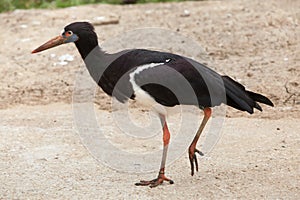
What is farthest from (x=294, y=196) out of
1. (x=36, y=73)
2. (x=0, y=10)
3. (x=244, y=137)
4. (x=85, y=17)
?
(x=0, y=10)

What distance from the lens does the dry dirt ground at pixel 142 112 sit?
5.63 meters

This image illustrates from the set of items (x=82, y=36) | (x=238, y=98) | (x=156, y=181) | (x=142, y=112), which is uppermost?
(x=82, y=36)

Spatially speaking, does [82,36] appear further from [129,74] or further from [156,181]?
[156,181]

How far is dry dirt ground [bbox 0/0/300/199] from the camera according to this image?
5.63 m

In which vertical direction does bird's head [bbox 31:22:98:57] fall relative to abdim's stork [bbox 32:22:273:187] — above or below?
above

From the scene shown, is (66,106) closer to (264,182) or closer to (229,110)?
(229,110)

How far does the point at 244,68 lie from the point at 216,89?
11.2 feet

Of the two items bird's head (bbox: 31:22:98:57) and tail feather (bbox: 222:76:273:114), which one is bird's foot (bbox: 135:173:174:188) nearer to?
tail feather (bbox: 222:76:273:114)

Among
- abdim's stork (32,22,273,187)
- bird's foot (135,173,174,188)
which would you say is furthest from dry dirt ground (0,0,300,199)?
abdim's stork (32,22,273,187)

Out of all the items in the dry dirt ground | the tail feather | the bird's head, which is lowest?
the dry dirt ground

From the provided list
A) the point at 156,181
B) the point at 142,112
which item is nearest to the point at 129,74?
the point at 156,181

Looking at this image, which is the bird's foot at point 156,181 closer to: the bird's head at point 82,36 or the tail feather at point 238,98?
the tail feather at point 238,98

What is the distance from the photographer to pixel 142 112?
25.8ft

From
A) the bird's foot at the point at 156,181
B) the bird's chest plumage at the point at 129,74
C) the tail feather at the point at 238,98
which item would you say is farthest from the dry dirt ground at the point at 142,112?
the bird's chest plumage at the point at 129,74
